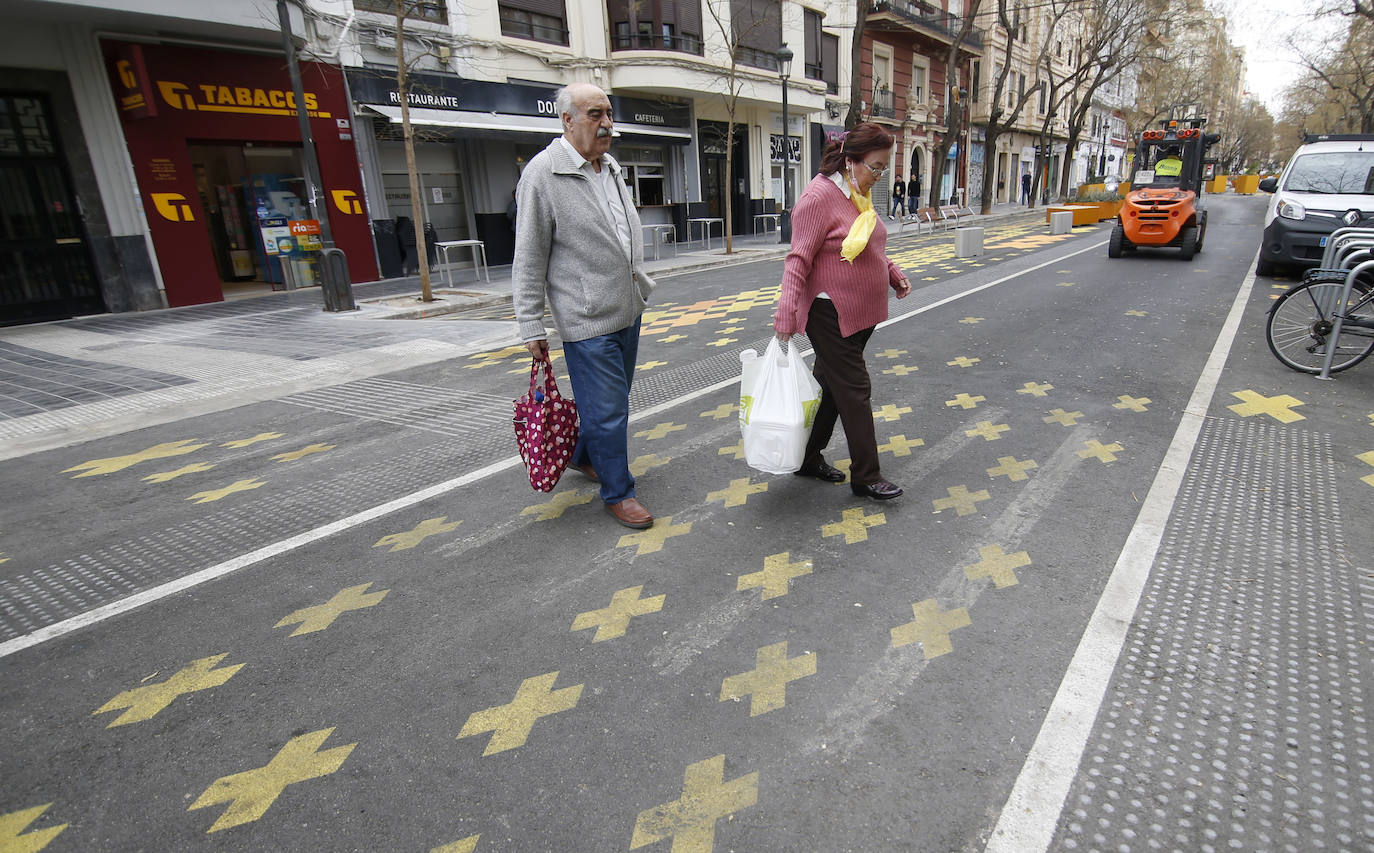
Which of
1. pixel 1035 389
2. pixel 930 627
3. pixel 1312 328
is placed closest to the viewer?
pixel 930 627

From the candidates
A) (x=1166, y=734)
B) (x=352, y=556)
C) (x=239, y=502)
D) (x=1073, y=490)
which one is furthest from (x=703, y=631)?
(x=239, y=502)

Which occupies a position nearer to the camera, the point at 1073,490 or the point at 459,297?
the point at 1073,490

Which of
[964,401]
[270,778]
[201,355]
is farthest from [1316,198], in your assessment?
[201,355]

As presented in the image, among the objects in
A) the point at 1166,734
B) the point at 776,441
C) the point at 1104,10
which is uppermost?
the point at 1104,10

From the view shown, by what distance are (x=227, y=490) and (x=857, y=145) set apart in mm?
3994

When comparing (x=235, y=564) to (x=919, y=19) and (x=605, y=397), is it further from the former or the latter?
(x=919, y=19)

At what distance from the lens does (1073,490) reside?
3752 millimetres

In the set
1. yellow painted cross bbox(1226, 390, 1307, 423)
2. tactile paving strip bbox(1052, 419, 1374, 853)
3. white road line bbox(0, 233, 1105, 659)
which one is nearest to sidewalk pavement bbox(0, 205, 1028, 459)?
white road line bbox(0, 233, 1105, 659)

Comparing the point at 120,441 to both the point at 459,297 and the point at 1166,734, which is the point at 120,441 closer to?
the point at 1166,734

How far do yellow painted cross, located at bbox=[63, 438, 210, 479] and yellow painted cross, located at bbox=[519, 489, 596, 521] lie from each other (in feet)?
9.68

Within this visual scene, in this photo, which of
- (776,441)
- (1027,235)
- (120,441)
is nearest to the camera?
(776,441)

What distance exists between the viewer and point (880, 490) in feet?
12.0

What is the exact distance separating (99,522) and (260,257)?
1374 cm

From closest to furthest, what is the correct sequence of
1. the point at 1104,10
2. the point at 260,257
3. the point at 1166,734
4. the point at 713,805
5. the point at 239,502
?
the point at 713,805 → the point at 1166,734 → the point at 239,502 → the point at 260,257 → the point at 1104,10
